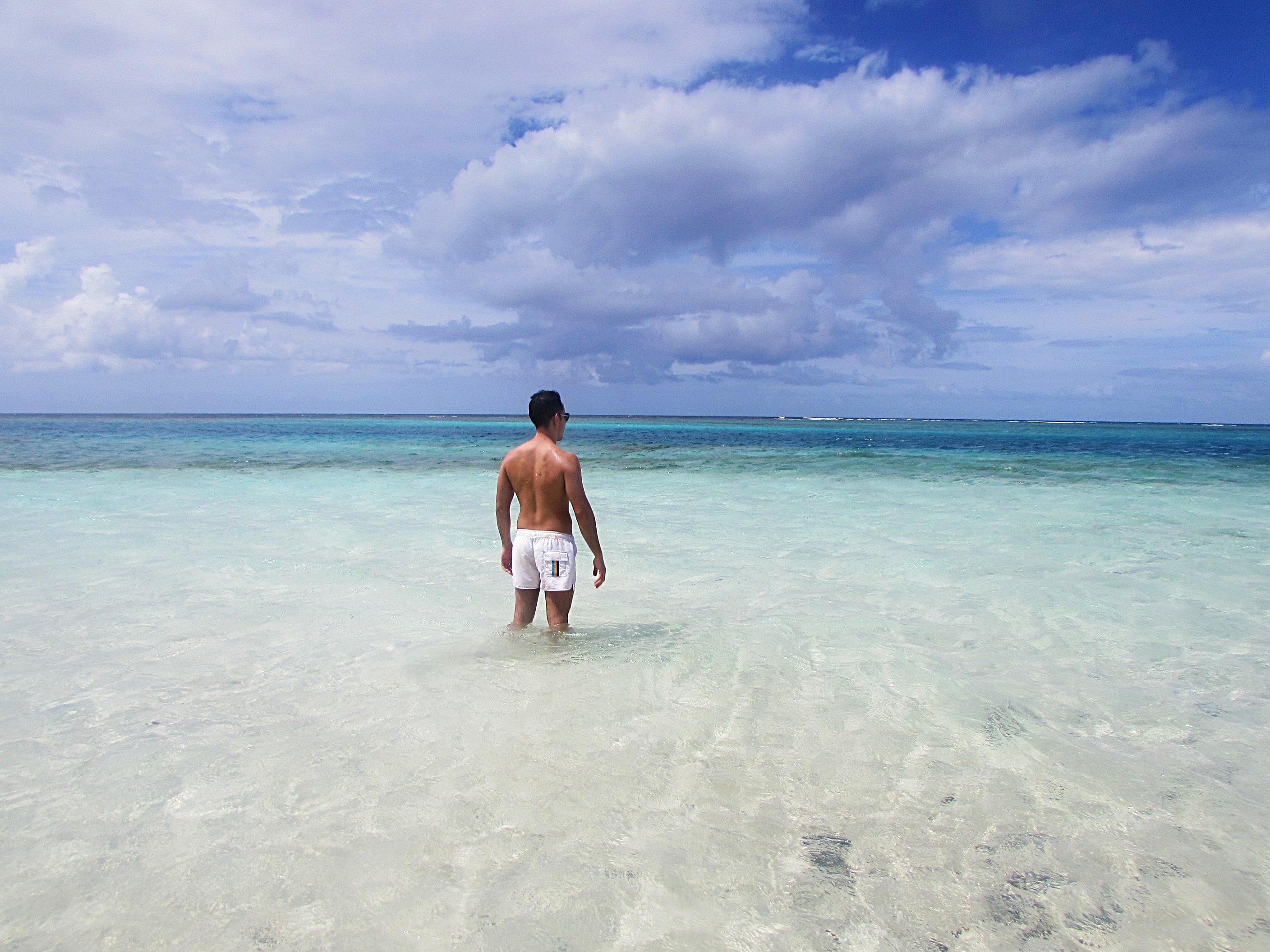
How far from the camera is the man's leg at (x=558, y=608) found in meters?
4.80

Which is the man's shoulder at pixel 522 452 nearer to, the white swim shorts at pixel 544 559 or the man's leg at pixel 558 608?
the white swim shorts at pixel 544 559

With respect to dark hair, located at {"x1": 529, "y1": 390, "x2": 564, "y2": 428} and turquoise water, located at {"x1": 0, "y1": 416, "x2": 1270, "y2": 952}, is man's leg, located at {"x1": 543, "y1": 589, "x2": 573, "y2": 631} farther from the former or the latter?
dark hair, located at {"x1": 529, "y1": 390, "x2": 564, "y2": 428}

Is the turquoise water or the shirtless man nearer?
the turquoise water

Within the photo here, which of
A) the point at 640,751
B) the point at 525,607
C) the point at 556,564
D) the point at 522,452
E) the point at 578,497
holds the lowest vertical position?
the point at 640,751

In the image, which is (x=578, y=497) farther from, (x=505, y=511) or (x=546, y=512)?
(x=505, y=511)

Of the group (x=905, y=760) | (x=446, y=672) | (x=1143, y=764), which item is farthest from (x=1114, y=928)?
(x=446, y=672)

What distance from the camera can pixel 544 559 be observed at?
461 cm

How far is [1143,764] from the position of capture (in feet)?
10.8

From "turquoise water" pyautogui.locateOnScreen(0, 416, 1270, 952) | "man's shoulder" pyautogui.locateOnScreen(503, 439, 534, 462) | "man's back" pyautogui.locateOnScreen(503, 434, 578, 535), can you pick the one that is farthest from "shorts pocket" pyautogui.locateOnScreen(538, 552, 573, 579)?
"man's shoulder" pyautogui.locateOnScreen(503, 439, 534, 462)

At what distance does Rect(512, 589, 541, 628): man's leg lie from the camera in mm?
4883

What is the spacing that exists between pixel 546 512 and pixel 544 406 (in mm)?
696

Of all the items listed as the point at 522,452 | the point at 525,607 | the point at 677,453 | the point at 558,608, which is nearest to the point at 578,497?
the point at 522,452

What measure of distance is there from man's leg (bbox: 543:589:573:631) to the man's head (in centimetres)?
118

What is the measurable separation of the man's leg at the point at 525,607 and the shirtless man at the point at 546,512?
4 centimetres
